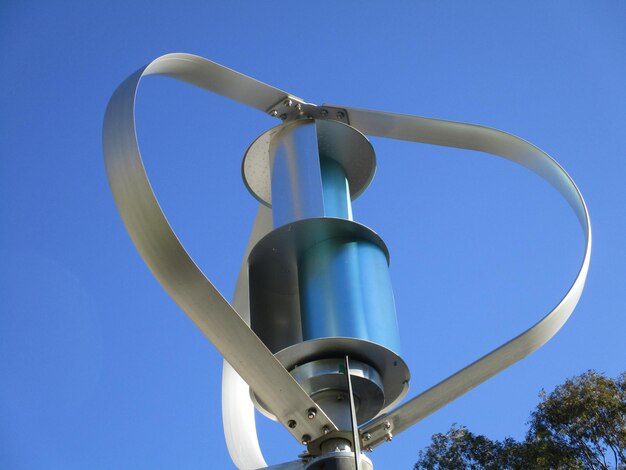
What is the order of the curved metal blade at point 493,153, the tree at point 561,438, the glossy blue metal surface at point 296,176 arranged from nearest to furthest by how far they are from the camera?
the curved metal blade at point 493,153, the glossy blue metal surface at point 296,176, the tree at point 561,438

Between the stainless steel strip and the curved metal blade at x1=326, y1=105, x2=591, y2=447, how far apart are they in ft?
1.81

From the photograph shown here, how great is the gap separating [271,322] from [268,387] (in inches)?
58.8

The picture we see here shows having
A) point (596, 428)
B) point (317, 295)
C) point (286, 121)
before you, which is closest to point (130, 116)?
point (317, 295)

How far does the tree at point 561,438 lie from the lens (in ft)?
62.5

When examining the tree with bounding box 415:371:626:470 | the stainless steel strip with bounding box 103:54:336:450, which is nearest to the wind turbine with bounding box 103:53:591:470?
the stainless steel strip with bounding box 103:54:336:450

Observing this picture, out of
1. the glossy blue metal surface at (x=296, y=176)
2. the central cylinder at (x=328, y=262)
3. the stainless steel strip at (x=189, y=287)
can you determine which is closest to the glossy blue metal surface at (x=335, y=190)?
the central cylinder at (x=328, y=262)

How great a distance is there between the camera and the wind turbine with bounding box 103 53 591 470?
4.23m

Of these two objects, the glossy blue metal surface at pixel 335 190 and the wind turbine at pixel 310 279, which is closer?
the wind turbine at pixel 310 279

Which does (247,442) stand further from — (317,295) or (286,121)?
(286,121)

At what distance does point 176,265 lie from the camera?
4.13 m

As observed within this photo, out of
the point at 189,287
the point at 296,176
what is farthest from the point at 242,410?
the point at 189,287

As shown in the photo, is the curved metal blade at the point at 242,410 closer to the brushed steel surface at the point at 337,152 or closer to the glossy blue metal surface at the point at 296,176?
the brushed steel surface at the point at 337,152

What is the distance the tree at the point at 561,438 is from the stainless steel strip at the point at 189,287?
15.9 meters

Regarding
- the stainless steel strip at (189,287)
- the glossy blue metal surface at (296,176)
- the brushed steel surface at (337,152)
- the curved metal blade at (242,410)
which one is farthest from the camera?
the brushed steel surface at (337,152)
